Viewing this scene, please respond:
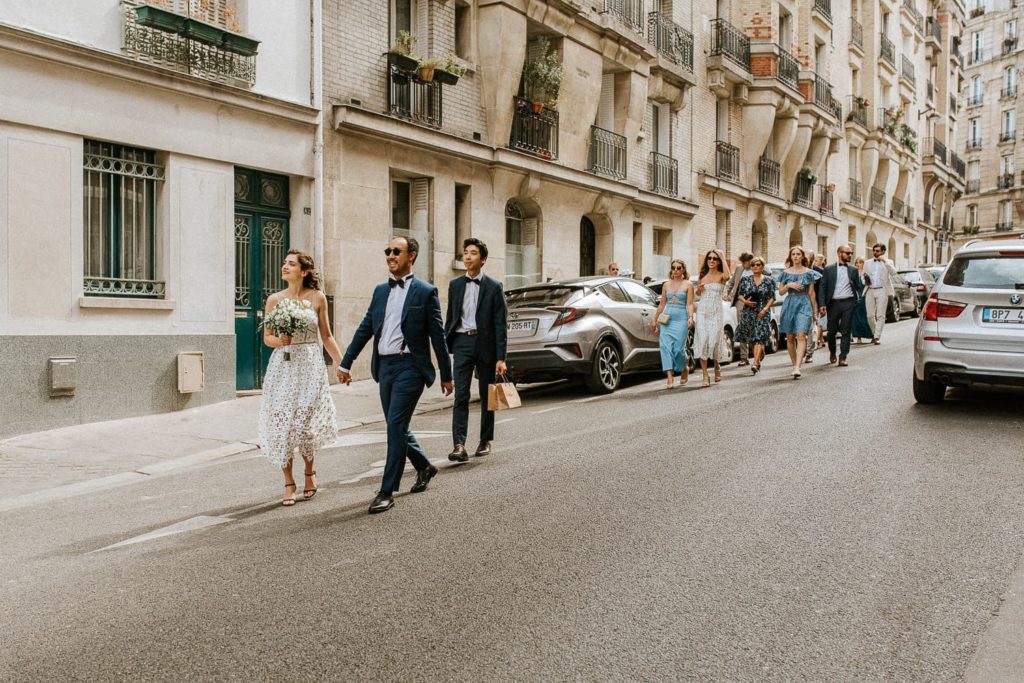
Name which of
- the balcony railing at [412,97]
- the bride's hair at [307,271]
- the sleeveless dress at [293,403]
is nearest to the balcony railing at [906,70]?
the balcony railing at [412,97]

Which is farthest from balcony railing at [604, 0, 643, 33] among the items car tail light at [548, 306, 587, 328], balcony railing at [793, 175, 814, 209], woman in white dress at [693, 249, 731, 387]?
balcony railing at [793, 175, 814, 209]

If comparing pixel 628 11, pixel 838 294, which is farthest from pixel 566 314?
pixel 628 11

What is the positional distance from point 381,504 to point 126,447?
478 centimetres

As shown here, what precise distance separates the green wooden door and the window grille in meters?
1.41

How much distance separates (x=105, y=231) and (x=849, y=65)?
117 ft

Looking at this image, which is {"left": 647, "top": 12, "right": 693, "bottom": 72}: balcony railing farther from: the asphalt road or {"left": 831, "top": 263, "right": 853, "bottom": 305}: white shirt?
the asphalt road

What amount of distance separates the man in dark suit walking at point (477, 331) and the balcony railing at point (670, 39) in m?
17.6

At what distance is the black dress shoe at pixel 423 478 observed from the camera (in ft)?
22.1

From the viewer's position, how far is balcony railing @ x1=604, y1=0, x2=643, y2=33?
2194 cm

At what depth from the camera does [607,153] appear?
2230 centimetres

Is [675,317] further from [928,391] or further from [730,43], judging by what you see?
[730,43]

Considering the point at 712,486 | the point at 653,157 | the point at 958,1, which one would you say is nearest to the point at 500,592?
the point at 712,486

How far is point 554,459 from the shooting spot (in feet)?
24.9

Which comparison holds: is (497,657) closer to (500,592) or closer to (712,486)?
(500,592)
